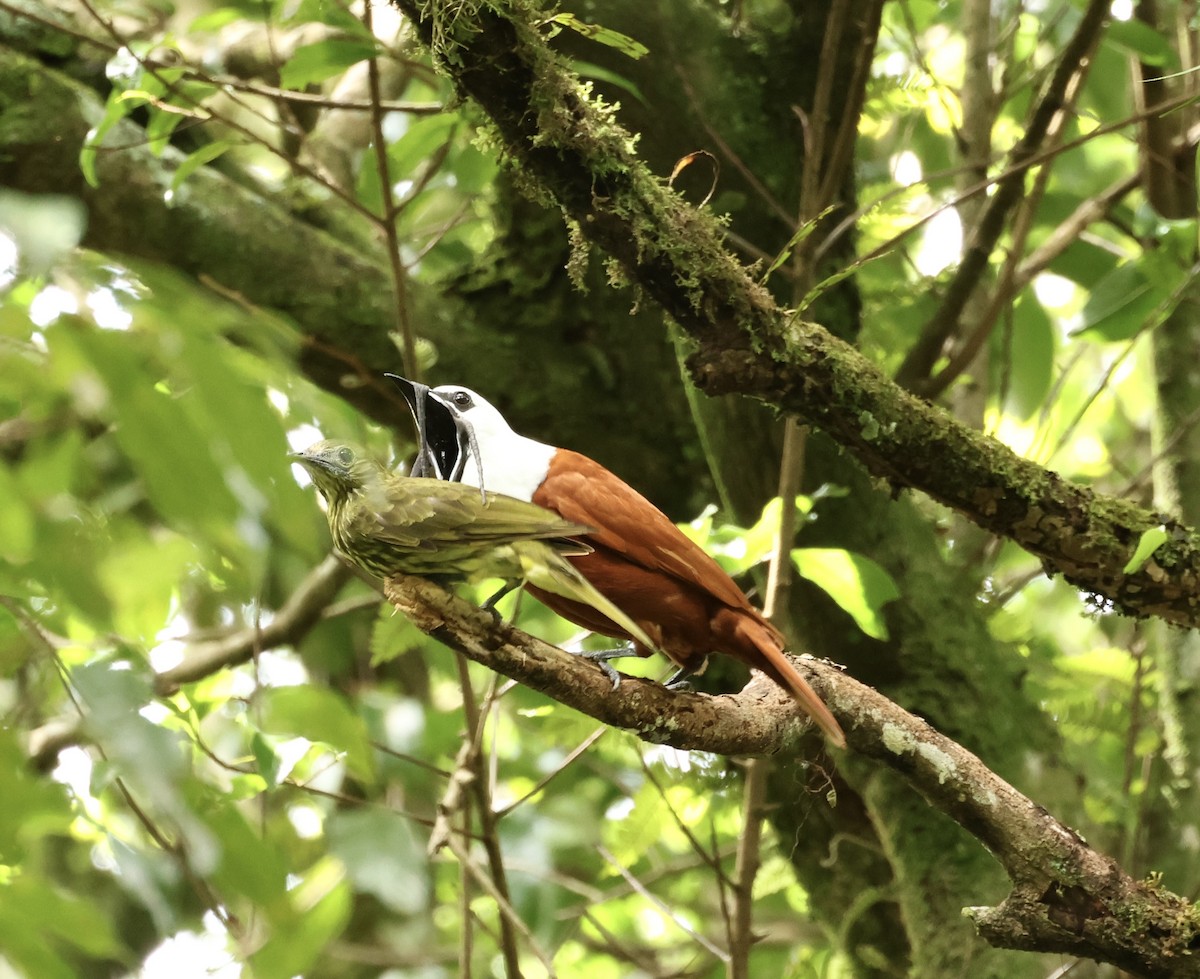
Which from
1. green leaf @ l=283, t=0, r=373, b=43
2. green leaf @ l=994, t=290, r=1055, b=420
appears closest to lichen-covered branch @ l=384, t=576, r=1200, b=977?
green leaf @ l=283, t=0, r=373, b=43

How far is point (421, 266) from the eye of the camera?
4.09 metres

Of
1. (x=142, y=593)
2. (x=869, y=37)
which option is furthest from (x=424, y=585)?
(x=869, y=37)

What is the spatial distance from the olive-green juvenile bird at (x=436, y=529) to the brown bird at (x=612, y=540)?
10.1 inches

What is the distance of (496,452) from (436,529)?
41 cm

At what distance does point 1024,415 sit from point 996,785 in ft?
6.43

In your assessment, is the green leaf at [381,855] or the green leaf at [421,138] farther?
the green leaf at [421,138]

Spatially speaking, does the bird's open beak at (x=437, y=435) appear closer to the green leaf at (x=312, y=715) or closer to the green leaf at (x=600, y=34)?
the green leaf at (x=312, y=715)

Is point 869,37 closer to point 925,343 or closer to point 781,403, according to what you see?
point 925,343

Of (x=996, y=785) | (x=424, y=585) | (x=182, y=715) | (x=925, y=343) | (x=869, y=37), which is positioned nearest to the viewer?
(x=424, y=585)

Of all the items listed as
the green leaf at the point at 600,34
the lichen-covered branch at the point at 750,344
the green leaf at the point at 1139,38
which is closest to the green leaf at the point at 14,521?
the lichen-covered branch at the point at 750,344

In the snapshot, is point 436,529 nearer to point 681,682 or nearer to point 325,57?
point 681,682

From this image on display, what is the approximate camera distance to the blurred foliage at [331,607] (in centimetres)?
91

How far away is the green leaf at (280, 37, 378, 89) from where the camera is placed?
217 cm

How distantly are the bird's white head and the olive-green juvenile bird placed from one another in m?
0.27
